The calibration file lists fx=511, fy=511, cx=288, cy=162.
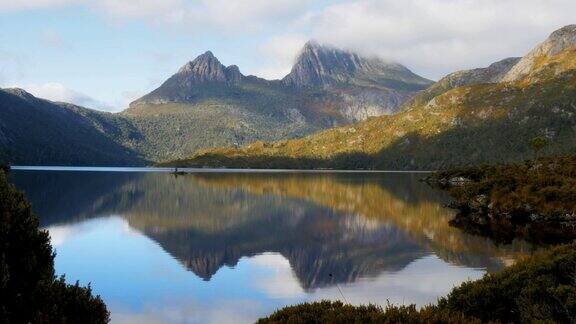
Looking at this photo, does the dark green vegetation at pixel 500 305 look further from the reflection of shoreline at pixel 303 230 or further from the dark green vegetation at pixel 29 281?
the reflection of shoreline at pixel 303 230

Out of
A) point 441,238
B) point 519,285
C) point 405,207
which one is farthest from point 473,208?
point 519,285

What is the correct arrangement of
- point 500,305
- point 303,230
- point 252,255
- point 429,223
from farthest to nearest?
point 429,223 → point 303,230 → point 252,255 → point 500,305

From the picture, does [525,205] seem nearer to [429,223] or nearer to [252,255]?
[429,223]

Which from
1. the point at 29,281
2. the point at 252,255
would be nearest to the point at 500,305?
the point at 29,281

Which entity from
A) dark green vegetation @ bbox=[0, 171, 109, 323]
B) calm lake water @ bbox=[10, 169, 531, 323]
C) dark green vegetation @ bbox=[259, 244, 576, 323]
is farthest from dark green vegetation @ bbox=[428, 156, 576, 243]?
dark green vegetation @ bbox=[0, 171, 109, 323]

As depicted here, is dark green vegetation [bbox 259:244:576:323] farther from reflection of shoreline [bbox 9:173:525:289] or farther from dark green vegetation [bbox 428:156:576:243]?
dark green vegetation [bbox 428:156:576:243]

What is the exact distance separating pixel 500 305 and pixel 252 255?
103 ft

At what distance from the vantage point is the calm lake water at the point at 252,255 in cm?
3341

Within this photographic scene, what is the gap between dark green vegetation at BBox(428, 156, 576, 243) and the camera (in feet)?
207

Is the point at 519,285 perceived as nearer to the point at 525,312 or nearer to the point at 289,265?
the point at 525,312

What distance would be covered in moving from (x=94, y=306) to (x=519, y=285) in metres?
17.2

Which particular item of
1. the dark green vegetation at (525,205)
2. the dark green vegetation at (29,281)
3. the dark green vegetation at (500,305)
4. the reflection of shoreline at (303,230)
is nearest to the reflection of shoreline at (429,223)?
the reflection of shoreline at (303,230)

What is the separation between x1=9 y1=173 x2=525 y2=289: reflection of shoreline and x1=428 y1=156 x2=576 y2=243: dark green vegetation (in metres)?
4.90

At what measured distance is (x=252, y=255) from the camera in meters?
49.4
